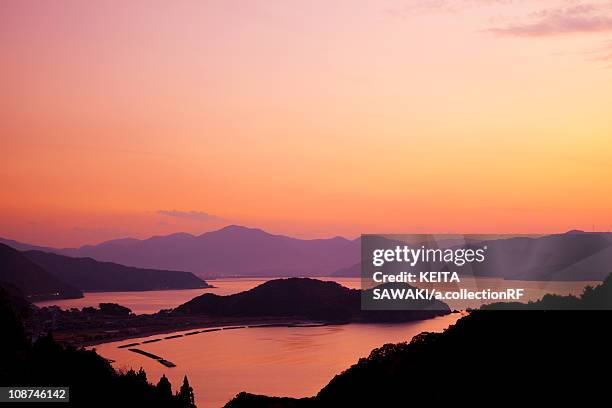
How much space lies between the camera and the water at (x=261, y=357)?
313 ft

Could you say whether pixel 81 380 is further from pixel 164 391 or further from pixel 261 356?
pixel 261 356

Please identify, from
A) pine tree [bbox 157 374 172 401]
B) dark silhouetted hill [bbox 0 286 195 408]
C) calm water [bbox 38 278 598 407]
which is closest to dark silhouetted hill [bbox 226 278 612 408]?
dark silhouetted hill [bbox 0 286 195 408]

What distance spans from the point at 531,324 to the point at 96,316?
550 ft

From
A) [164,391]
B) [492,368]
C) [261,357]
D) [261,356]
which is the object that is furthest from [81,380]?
[261,356]

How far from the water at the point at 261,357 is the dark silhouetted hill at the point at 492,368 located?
4585cm

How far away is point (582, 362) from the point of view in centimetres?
3397

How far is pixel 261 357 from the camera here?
12619cm

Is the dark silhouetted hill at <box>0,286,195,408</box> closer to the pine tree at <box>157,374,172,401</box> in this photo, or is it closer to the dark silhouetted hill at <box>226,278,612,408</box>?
the pine tree at <box>157,374,172,401</box>

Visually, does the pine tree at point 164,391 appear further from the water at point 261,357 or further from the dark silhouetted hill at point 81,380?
the water at point 261,357

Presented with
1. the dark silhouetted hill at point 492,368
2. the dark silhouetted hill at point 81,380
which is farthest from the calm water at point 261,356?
the dark silhouetted hill at point 492,368

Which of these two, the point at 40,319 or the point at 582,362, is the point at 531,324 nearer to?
the point at 582,362

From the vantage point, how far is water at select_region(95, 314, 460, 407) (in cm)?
9531

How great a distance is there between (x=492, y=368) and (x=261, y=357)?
94.4 metres

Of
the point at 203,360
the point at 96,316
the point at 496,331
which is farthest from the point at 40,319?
the point at 496,331
